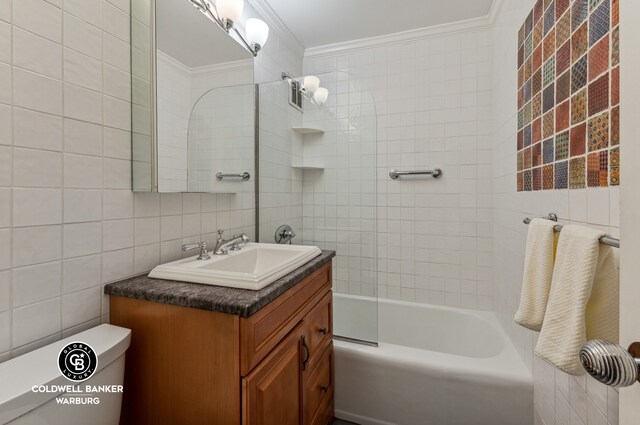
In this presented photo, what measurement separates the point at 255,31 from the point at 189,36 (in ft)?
1.65

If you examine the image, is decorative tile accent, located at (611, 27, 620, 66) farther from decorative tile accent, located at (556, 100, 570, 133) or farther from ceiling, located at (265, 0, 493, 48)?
ceiling, located at (265, 0, 493, 48)

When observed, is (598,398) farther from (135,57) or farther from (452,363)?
(135,57)

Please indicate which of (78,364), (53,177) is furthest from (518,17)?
(78,364)

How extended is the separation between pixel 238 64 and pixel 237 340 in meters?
1.41

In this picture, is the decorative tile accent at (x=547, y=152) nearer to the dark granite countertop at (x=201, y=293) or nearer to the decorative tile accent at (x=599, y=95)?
the decorative tile accent at (x=599, y=95)

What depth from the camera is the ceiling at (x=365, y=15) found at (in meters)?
1.95

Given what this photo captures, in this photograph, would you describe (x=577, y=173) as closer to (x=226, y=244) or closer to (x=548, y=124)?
(x=548, y=124)

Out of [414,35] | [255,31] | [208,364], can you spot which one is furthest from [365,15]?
[208,364]

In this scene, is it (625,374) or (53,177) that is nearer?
(625,374)

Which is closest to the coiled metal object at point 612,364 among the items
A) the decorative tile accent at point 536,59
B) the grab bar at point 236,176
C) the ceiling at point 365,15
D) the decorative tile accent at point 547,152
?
the decorative tile accent at point 547,152

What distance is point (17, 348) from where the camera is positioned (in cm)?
78

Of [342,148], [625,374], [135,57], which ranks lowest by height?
[625,374]

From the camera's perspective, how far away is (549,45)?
3.88ft

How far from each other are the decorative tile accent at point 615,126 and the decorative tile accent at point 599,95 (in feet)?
0.14
